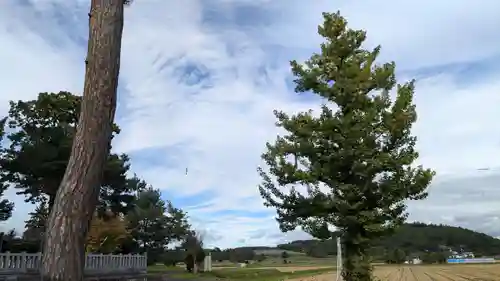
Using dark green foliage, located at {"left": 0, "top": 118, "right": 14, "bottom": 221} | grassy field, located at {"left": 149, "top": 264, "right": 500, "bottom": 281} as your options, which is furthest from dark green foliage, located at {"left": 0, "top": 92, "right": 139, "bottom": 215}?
grassy field, located at {"left": 149, "top": 264, "right": 500, "bottom": 281}

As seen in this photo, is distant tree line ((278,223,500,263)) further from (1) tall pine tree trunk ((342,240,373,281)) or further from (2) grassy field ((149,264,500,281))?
(1) tall pine tree trunk ((342,240,373,281))

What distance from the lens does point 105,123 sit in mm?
4230

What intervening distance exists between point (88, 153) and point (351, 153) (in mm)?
14291

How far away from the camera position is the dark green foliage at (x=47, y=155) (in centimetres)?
3238

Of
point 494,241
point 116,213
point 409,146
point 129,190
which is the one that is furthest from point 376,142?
point 494,241

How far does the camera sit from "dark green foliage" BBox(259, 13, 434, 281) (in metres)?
17.9

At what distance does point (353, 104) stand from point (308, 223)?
4.74m

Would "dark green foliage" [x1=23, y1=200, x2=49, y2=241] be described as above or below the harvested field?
above

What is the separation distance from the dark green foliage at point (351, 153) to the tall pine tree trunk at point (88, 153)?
1398 centimetres

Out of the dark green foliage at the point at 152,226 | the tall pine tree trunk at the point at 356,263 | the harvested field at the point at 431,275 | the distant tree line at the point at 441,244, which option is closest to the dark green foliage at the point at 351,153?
the tall pine tree trunk at the point at 356,263

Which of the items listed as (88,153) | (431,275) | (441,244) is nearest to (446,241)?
(441,244)

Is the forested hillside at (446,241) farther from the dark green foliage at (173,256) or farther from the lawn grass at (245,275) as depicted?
the dark green foliage at (173,256)

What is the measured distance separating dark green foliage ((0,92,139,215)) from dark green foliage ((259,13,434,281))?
16.0 meters

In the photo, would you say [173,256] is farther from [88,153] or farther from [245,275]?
[88,153]
